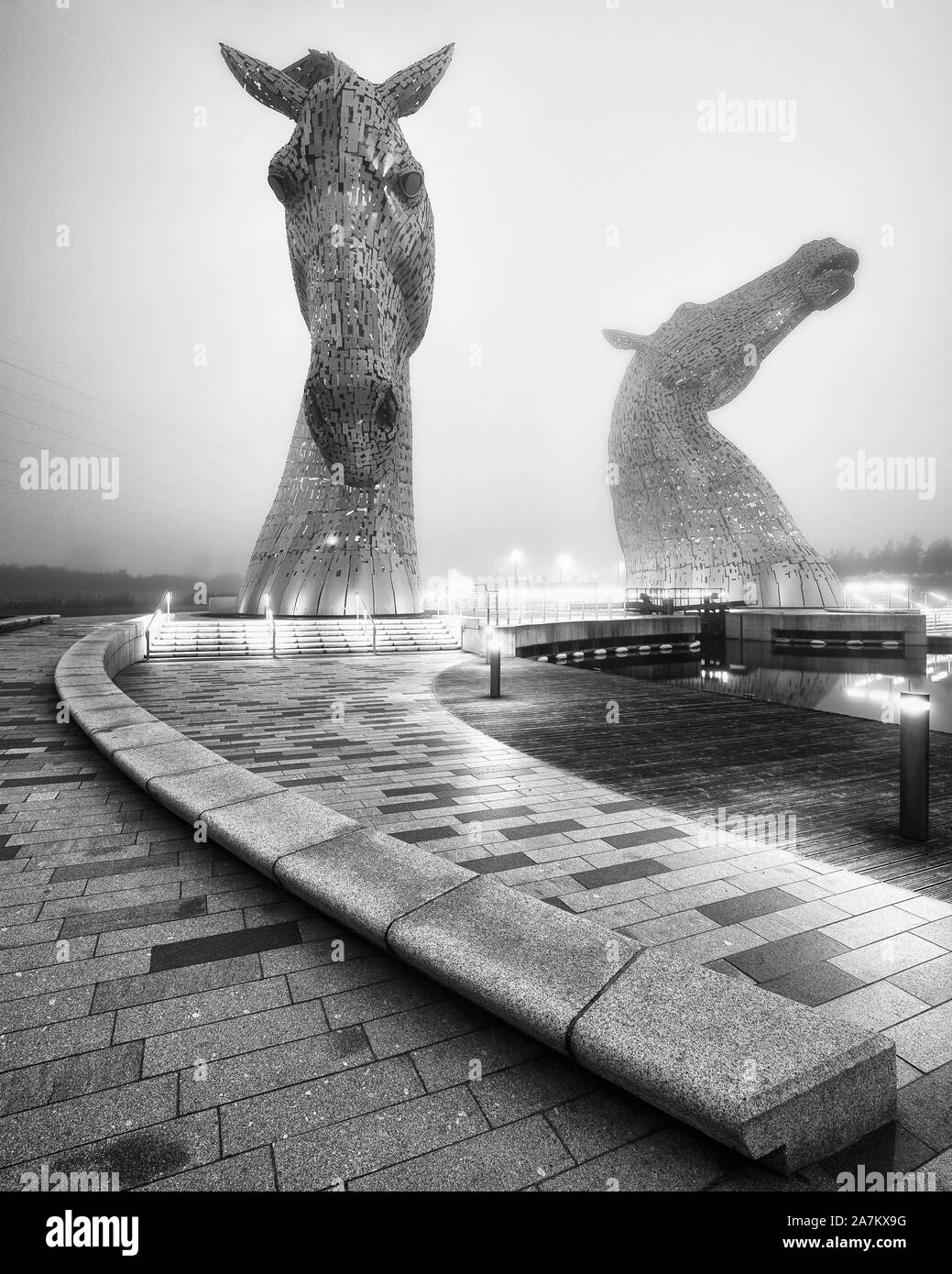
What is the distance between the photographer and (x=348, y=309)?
2022 centimetres

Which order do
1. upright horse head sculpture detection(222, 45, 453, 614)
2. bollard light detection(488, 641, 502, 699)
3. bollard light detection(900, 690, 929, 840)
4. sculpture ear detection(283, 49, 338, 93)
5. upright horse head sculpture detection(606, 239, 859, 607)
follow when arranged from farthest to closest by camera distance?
upright horse head sculpture detection(606, 239, 859, 607) → sculpture ear detection(283, 49, 338, 93) → upright horse head sculpture detection(222, 45, 453, 614) → bollard light detection(488, 641, 502, 699) → bollard light detection(900, 690, 929, 840)

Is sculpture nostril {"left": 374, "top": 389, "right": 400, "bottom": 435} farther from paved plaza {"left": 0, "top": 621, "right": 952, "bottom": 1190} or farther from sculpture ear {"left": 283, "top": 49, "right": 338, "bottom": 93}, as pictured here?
paved plaza {"left": 0, "top": 621, "right": 952, "bottom": 1190}

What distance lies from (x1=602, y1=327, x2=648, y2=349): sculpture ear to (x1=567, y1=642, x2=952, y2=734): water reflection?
823 inches

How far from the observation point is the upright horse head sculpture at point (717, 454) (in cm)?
3331

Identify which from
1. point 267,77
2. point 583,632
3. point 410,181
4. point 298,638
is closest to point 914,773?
point 298,638

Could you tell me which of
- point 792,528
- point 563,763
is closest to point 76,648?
point 563,763

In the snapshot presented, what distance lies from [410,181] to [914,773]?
23.1 meters

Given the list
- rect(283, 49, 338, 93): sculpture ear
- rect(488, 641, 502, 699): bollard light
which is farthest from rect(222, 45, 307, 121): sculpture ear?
rect(488, 641, 502, 699): bollard light

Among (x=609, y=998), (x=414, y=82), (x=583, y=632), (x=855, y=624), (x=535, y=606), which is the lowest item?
(x=609, y=998)

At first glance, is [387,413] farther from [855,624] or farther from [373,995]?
[373,995]

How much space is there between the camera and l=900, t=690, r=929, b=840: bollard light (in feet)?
13.3

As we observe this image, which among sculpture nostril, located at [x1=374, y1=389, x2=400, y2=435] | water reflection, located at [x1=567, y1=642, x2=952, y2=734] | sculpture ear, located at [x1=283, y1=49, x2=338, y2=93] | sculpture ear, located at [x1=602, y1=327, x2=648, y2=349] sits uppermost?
sculpture ear, located at [x1=283, y1=49, x2=338, y2=93]

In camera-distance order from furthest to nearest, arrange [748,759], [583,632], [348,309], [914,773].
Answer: [583,632], [348,309], [748,759], [914,773]
